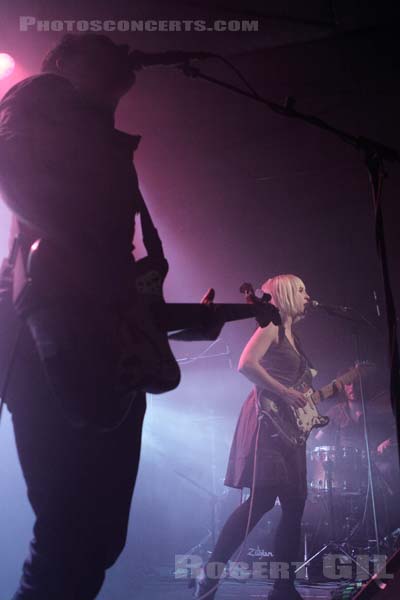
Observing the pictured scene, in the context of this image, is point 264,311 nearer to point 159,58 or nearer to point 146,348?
point 146,348

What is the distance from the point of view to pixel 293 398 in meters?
3.43

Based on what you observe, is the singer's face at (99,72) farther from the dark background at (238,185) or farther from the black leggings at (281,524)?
the dark background at (238,185)

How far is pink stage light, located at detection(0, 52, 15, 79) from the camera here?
4320mm

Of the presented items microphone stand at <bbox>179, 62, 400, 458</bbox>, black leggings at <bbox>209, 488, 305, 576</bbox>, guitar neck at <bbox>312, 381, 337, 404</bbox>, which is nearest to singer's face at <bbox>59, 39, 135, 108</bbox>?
microphone stand at <bbox>179, 62, 400, 458</bbox>

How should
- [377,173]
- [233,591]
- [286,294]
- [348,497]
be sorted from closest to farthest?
[377,173]
[286,294]
[233,591]
[348,497]

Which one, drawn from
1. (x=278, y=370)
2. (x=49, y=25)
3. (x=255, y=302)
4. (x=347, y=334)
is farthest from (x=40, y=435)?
(x=347, y=334)

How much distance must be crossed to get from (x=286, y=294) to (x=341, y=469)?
3271 millimetres

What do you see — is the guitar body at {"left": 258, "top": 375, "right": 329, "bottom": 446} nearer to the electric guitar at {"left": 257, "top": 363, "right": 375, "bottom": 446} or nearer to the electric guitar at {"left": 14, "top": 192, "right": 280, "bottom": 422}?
the electric guitar at {"left": 257, "top": 363, "right": 375, "bottom": 446}

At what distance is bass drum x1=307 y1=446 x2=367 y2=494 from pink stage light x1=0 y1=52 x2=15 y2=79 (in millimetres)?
5013

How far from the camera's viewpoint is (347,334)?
29.2 ft

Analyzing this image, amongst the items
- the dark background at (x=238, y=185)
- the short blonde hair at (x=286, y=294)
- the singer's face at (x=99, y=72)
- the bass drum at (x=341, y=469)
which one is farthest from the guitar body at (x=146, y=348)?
the bass drum at (x=341, y=469)

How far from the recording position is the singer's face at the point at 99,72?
181cm

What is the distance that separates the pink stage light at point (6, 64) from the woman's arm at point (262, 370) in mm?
2856

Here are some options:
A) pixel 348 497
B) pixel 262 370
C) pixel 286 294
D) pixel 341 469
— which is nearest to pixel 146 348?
pixel 262 370
